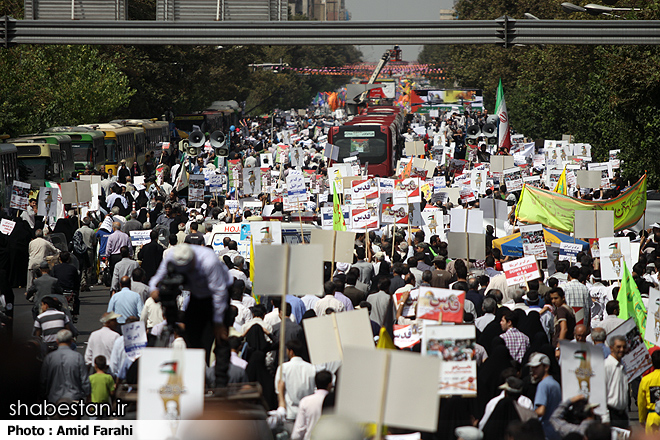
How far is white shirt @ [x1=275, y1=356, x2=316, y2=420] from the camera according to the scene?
8.46 metres

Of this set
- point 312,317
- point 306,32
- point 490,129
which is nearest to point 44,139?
point 306,32

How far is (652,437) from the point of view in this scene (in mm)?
6816

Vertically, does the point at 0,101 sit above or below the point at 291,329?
above

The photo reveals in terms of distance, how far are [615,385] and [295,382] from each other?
3.09 metres

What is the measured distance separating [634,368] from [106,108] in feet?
123

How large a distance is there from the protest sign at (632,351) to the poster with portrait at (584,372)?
4.91 feet

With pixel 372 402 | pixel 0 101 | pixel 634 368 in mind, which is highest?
pixel 0 101

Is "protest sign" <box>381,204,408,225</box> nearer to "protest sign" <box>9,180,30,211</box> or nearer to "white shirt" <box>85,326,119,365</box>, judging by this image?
"protest sign" <box>9,180,30,211</box>

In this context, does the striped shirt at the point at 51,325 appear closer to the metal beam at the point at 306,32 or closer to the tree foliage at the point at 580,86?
the metal beam at the point at 306,32

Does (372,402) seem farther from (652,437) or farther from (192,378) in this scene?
(652,437)

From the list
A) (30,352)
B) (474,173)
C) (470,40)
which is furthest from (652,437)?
(474,173)

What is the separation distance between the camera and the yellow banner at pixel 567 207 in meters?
17.4

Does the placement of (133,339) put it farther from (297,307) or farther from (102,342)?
(297,307)

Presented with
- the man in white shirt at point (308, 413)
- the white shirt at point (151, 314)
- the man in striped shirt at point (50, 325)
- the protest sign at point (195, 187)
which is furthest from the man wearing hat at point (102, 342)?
the protest sign at point (195, 187)
